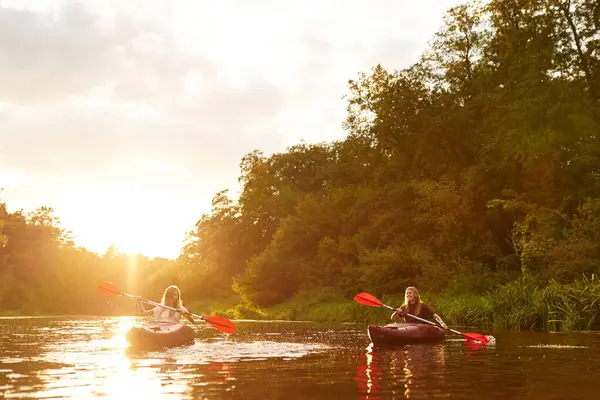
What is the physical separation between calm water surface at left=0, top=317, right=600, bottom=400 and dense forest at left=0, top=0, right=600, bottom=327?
9352 mm

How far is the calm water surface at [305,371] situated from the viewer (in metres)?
8.78

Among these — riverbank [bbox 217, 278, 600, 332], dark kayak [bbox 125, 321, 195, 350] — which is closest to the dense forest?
riverbank [bbox 217, 278, 600, 332]

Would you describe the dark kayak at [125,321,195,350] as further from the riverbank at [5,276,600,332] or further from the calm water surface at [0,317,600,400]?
the riverbank at [5,276,600,332]

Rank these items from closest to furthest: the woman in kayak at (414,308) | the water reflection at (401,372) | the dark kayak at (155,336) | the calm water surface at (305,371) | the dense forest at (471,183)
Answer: the calm water surface at (305,371) < the water reflection at (401,372) < the dark kayak at (155,336) < the woman in kayak at (414,308) < the dense forest at (471,183)

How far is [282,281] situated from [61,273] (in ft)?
105

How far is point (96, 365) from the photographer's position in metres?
12.0

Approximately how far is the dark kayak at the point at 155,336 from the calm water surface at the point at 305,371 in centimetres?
36

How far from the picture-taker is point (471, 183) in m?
38.6

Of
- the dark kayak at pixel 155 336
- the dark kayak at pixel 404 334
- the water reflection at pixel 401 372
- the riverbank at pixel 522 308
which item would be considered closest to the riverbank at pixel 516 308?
the riverbank at pixel 522 308

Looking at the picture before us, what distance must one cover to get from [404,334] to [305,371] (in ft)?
20.4

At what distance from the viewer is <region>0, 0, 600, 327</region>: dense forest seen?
3394cm

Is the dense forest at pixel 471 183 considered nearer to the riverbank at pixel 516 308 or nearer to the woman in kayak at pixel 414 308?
the riverbank at pixel 516 308

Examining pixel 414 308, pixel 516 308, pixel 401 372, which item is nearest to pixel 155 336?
pixel 401 372

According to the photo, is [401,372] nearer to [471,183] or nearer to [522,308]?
[522,308]
